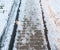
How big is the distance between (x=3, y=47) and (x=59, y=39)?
6.29 feet

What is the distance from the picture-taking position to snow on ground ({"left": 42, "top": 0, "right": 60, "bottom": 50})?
6.49 m

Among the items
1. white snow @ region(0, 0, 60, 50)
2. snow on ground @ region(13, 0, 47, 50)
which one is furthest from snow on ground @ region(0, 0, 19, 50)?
snow on ground @ region(13, 0, 47, 50)

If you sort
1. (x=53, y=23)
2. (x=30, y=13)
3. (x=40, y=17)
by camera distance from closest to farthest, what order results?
(x=53, y=23), (x=40, y=17), (x=30, y=13)

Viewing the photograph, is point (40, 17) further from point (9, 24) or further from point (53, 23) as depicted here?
point (9, 24)

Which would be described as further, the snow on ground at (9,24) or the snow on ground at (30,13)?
the snow on ground at (30,13)

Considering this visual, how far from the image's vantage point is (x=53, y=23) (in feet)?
27.2

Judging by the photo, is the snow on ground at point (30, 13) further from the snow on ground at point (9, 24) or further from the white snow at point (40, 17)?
the snow on ground at point (9, 24)

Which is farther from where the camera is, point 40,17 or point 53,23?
point 40,17

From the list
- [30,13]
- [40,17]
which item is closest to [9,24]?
[40,17]

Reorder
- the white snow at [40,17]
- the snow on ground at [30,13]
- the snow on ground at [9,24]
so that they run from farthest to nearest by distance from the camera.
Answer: the snow on ground at [30,13]
the white snow at [40,17]
the snow on ground at [9,24]

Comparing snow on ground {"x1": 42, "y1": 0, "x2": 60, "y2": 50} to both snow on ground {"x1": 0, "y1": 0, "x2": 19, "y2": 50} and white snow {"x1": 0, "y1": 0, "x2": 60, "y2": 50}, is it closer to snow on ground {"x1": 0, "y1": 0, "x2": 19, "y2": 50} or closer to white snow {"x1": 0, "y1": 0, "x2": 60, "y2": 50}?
white snow {"x1": 0, "y1": 0, "x2": 60, "y2": 50}

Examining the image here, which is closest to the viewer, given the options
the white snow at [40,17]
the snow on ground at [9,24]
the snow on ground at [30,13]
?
the snow on ground at [9,24]

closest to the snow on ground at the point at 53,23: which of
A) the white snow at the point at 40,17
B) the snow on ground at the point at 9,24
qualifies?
the white snow at the point at 40,17

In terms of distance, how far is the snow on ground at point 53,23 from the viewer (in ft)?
21.3
